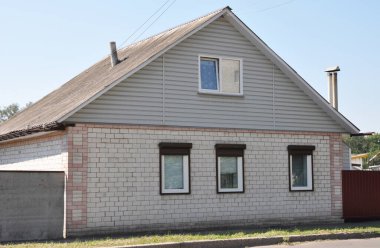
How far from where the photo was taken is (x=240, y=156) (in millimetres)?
18781

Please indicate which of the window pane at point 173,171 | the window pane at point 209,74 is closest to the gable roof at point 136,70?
the window pane at point 209,74

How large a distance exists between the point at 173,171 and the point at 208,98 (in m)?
2.45

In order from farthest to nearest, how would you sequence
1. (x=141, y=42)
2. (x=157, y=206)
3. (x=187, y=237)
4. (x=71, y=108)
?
(x=141, y=42) → (x=157, y=206) → (x=71, y=108) → (x=187, y=237)

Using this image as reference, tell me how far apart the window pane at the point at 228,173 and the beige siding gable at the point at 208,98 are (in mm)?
1075

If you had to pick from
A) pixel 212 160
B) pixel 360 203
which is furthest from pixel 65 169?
pixel 360 203

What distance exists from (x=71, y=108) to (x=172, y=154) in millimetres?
3373

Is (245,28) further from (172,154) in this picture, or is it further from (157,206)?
(157,206)

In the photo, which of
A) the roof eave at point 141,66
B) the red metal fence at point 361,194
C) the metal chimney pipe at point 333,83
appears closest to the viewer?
the roof eave at point 141,66

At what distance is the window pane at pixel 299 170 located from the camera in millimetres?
20031

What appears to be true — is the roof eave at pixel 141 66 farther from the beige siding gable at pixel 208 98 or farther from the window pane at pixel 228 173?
the window pane at pixel 228 173

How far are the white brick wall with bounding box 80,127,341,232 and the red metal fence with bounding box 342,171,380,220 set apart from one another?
0.78m

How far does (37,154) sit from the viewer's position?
1798 cm

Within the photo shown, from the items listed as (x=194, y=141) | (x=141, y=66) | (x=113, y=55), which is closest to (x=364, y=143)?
(x=113, y=55)

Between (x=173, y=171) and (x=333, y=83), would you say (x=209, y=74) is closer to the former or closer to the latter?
(x=173, y=171)
